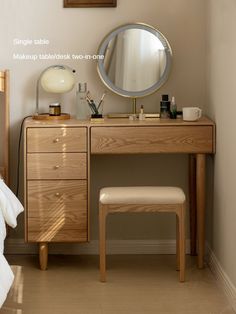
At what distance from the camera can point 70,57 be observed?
435 cm

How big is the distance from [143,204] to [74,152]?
0.46 metres

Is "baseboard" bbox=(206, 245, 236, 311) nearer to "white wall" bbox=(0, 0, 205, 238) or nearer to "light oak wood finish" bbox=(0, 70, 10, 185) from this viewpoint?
"white wall" bbox=(0, 0, 205, 238)

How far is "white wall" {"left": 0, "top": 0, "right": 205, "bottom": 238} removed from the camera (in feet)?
14.1

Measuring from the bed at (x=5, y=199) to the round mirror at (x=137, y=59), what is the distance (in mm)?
544

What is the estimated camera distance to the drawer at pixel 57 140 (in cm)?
398

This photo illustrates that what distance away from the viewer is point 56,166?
13.2ft

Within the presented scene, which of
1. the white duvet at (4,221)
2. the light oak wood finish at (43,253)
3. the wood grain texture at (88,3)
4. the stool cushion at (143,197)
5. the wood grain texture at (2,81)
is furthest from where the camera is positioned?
the wood grain texture at (88,3)

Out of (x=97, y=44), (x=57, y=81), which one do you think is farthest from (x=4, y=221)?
(x=97, y=44)

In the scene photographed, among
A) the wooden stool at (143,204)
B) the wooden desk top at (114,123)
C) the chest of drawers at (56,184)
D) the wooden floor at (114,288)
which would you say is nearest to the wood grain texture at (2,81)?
the wooden desk top at (114,123)

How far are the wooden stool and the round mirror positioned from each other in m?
0.71

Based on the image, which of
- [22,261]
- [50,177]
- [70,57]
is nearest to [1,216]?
[50,177]

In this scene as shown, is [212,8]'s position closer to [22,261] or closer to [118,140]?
[118,140]


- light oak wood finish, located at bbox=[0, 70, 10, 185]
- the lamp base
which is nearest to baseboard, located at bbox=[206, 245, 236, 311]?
the lamp base

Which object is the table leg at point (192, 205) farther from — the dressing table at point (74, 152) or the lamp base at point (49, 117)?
the lamp base at point (49, 117)
